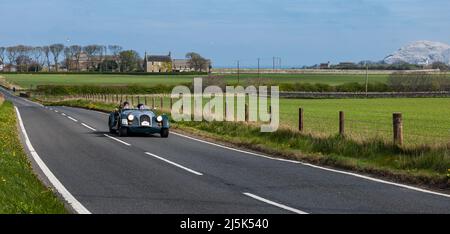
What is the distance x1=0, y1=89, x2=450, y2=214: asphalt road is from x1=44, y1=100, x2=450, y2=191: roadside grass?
835mm

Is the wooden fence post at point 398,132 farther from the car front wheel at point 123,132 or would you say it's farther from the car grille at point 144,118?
the car front wheel at point 123,132

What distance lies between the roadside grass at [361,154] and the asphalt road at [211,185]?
32.9 inches

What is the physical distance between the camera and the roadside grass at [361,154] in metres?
13.8

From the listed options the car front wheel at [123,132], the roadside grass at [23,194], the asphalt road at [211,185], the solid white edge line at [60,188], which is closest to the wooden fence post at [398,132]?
the asphalt road at [211,185]

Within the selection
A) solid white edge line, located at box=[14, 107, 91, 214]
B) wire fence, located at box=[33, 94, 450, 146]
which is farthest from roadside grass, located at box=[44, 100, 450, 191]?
solid white edge line, located at box=[14, 107, 91, 214]

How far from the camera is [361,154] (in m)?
16.9

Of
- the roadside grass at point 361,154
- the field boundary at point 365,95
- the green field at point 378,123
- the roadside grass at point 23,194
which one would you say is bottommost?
the field boundary at point 365,95

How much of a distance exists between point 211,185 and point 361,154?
5636 mm

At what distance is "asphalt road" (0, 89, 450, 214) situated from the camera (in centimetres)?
1016

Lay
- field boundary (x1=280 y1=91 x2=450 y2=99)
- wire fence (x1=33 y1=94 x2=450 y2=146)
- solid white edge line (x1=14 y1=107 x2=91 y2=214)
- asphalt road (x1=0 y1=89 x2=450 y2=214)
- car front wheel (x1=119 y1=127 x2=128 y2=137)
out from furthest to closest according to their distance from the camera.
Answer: field boundary (x1=280 y1=91 x2=450 y2=99) < car front wheel (x1=119 y1=127 x2=128 y2=137) < wire fence (x1=33 y1=94 x2=450 y2=146) < asphalt road (x1=0 y1=89 x2=450 y2=214) < solid white edge line (x1=14 y1=107 x2=91 y2=214)

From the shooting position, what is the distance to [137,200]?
10750 millimetres

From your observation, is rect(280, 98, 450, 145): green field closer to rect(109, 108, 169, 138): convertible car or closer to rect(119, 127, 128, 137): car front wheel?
rect(109, 108, 169, 138): convertible car
